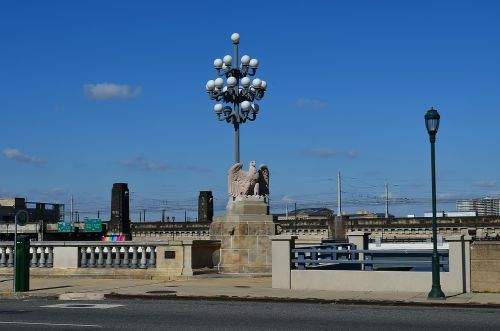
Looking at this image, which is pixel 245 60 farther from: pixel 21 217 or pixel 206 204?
pixel 206 204

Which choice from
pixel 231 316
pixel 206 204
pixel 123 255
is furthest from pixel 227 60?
pixel 206 204

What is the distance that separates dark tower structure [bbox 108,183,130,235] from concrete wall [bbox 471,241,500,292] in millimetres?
41585

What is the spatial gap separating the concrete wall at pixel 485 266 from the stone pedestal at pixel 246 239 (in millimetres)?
9890

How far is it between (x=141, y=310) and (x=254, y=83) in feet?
51.0

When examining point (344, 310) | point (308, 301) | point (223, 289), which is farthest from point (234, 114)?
point (344, 310)

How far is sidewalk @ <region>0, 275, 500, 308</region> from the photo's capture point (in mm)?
19500

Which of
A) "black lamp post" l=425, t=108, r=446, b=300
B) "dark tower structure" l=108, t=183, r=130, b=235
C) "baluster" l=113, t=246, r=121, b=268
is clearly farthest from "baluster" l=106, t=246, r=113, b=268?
"dark tower structure" l=108, t=183, r=130, b=235

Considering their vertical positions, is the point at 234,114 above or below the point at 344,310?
above

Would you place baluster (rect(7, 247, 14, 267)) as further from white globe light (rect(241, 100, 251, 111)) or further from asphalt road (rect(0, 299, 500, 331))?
white globe light (rect(241, 100, 251, 111))

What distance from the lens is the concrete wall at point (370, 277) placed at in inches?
821

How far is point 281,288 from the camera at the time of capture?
22.8m

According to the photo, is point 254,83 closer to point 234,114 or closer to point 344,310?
point 234,114

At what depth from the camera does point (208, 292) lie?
71.4 feet

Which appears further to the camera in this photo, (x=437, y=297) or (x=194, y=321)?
(x=437, y=297)
